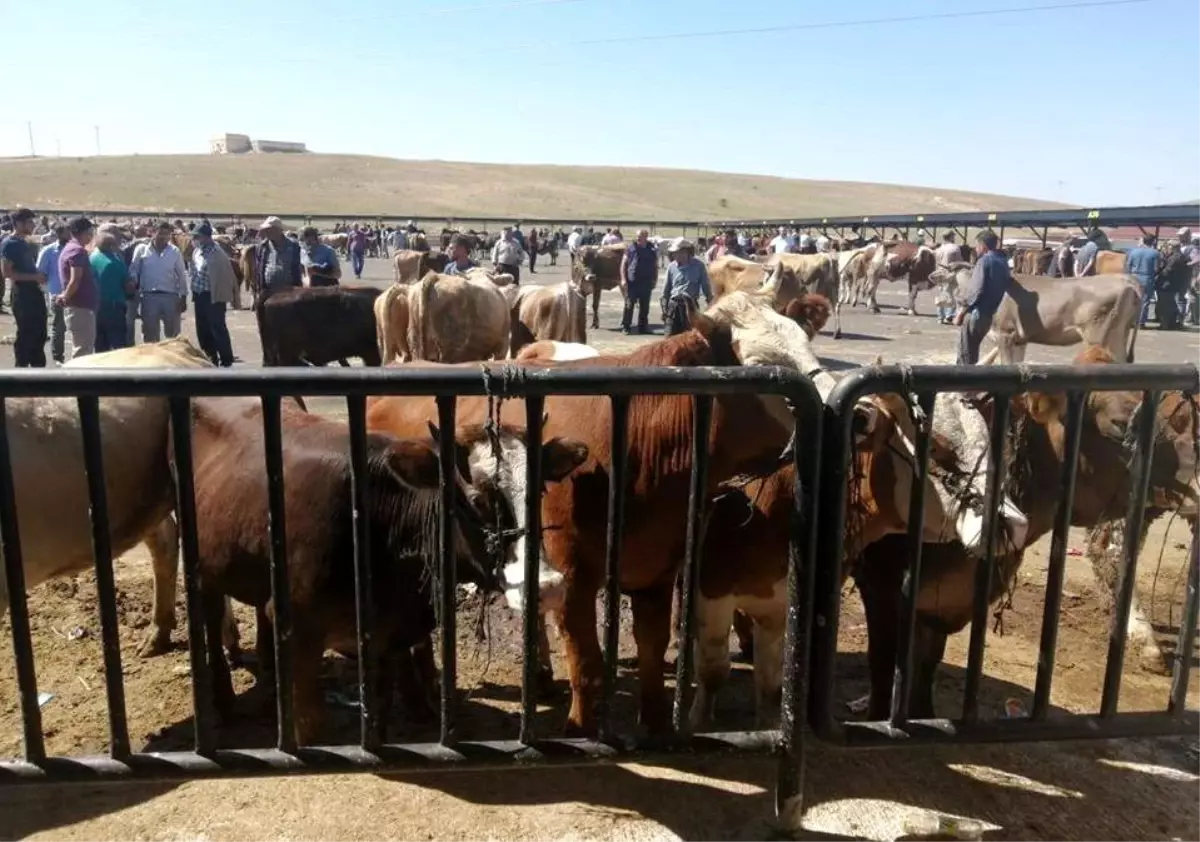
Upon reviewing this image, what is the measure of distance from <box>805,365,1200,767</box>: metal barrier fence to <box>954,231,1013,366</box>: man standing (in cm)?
1167

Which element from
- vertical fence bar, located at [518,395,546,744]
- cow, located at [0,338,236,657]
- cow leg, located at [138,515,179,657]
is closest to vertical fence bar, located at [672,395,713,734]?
vertical fence bar, located at [518,395,546,744]

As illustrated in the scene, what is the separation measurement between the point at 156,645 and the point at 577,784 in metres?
2.55

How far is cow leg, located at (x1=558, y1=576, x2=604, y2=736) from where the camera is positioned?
364 cm

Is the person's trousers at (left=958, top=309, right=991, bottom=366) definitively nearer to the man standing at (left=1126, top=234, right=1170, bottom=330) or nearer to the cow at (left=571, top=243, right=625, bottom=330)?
the man standing at (left=1126, top=234, right=1170, bottom=330)

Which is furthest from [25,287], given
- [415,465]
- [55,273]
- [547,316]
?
[415,465]

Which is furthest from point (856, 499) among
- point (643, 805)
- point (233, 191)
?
point (233, 191)

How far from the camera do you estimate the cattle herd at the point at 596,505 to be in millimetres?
3191

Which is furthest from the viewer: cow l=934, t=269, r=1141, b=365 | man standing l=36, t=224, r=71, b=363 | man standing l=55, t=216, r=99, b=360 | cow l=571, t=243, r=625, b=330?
cow l=571, t=243, r=625, b=330

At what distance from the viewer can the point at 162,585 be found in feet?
15.6

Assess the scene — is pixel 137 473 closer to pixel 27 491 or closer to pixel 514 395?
pixel 27 491

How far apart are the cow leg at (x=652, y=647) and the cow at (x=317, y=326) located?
30.0 feet

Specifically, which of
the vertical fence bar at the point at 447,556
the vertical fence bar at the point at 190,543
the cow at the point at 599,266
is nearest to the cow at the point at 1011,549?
the vertical fence bar at the point at 447,556

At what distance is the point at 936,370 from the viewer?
2.68 meters

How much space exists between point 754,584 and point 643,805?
95cm
